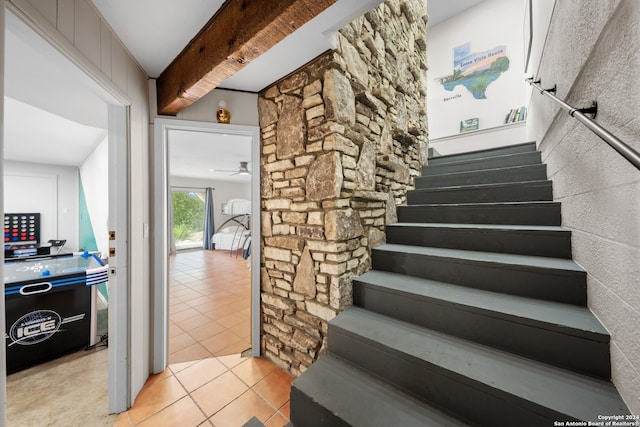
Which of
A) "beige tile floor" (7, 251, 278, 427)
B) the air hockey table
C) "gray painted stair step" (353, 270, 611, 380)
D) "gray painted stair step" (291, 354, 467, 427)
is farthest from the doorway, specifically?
"gray painted stair step" (353, 270, 611, 380)

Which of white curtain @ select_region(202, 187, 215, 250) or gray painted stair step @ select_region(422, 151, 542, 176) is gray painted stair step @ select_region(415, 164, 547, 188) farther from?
white curtain @ select_region(202, 187, 215, 250)

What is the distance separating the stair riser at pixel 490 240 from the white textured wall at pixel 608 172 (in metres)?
0.09

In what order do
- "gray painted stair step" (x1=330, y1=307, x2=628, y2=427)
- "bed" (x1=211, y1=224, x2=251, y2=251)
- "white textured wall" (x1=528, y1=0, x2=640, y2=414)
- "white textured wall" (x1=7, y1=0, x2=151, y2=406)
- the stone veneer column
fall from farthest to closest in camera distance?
1. "bed" (x1=211, y1=224, x2=251, y2=251)
2. the stone veneer column
3. "white textured wall" (x1=7, y1=0, x2=151, y2=406)
4. "gray painted stair step" (x1=330, y1=307, x2=628, y2=427)
5. "white textured wall" (x1=528, y1=0, x2=640, y2=414)

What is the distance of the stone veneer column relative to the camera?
1.56 metres

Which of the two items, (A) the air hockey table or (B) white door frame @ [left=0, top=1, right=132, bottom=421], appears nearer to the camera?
(B) white door frame @ [left=0, top=1, right=132, bottom=421]

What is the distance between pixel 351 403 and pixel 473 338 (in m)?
0.71

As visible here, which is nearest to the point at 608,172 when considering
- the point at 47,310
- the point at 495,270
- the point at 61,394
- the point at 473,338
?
the point at 495,270

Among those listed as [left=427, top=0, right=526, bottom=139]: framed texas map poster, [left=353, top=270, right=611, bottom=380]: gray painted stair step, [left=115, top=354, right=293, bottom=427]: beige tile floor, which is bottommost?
[left=115, top=354, right=293, bottom=427]: beige tile floor

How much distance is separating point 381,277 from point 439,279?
0.38m

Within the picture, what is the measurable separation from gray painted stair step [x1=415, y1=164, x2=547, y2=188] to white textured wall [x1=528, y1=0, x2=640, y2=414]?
66cm

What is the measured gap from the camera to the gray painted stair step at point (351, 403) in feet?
3.42

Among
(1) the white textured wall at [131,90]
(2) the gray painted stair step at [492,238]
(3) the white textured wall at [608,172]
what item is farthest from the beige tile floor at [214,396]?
(3) the white textured wall at [608,172]

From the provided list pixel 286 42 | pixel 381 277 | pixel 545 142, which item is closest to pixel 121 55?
pixel 286 42

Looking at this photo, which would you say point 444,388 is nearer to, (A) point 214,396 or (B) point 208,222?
(A) point 214,396
